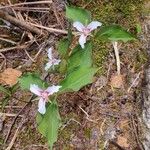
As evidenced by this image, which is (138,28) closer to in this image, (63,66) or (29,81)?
(63,66)

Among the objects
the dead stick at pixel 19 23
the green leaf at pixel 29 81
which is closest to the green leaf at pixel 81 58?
the green leaf at pixel 29 81

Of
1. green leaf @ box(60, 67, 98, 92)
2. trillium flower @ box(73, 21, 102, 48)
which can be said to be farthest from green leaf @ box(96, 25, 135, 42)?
green leaf @ box(60, 67, 98, 92)

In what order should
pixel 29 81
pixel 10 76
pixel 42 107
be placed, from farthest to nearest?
pixel 10 76 → pixel 29 81 → pixel 42 107

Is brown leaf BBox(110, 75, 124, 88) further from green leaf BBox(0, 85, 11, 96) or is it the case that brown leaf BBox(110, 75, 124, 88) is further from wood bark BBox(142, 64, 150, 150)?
green leaf BBox(0, 85, 11, 96)

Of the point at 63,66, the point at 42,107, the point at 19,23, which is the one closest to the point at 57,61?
the point at 63,66

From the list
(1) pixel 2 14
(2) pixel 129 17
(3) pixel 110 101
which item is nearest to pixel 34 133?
(3) pixel 110 101

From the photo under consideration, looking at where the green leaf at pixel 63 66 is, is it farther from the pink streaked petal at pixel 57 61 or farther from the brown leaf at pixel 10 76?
the brown leaf at pixel 10 76
